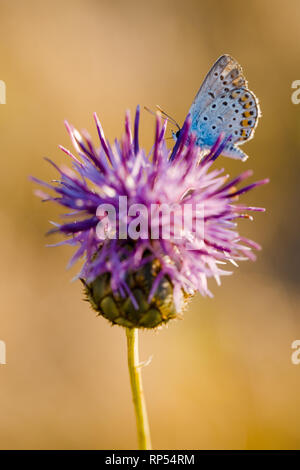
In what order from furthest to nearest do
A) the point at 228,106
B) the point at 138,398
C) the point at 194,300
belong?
the point at 194,300 → the point at 228,106 → the point at 138,398

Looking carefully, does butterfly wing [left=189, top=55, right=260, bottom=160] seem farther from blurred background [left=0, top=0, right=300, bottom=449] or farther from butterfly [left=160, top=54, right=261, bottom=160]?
blurred background [left=0, top=0, right=300, bottom=449]

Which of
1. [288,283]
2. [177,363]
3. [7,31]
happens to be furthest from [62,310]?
[7,31]

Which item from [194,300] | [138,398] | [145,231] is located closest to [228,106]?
[145,231]

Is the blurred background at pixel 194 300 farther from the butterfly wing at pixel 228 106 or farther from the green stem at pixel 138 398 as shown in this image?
the butterfly wing at pixel 228 106

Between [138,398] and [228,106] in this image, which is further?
[228,106]

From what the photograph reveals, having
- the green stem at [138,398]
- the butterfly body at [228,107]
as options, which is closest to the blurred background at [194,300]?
the green stem at [138,398]

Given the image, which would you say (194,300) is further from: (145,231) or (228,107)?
(145,231)

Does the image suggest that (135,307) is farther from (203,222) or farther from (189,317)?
(189,317)
